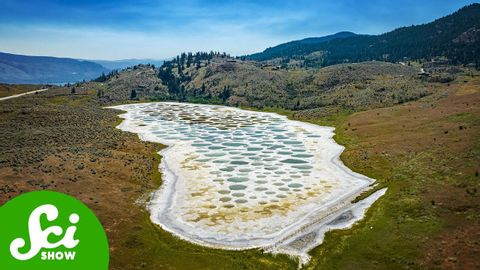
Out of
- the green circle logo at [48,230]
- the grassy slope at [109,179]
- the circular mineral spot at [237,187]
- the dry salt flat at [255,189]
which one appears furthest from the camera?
the circular mineral spot at [237,187]

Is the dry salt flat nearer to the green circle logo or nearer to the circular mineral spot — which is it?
the circular mineral spot

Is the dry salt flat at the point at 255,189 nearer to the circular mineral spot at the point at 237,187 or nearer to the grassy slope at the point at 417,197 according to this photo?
the circular mineral spot at the point at 237,187

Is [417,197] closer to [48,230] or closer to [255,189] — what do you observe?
[255,189]

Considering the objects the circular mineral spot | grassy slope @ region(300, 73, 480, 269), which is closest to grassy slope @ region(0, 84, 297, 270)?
grassy slope @ region(300, 73, 480, 269)

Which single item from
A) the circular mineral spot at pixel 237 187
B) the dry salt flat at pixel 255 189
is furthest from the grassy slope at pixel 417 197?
the circular mineral spot at pixel 237 187

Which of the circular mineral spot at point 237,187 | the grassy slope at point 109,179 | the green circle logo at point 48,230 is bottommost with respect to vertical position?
the circular mineral spot at point 237,187

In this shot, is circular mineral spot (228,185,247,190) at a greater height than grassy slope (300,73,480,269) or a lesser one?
lesser

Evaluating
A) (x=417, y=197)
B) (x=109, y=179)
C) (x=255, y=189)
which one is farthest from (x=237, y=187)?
(x=417, y=197)

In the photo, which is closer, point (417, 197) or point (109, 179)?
point (417, 197)

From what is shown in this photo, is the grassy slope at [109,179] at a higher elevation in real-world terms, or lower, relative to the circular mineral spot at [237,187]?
higher
